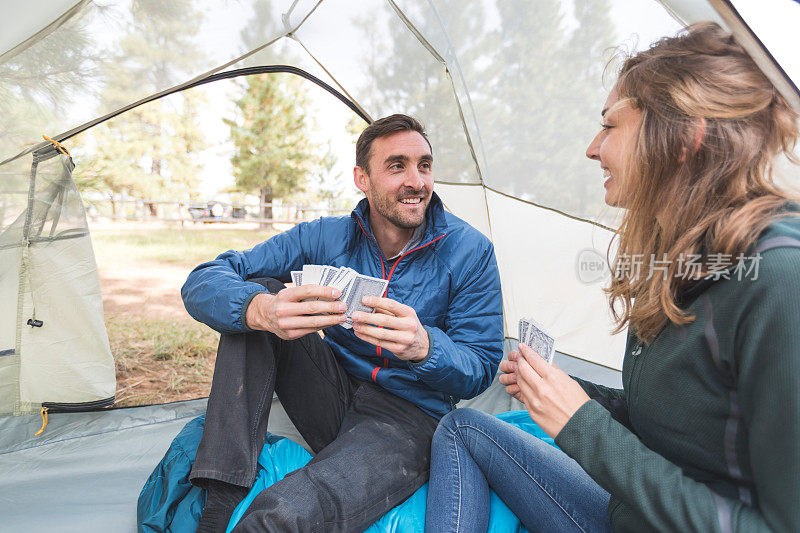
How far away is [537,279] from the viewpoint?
3246 mm

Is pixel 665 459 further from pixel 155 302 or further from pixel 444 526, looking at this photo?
pixel 155 302

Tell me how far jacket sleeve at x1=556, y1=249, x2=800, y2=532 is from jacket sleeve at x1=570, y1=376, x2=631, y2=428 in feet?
1.83

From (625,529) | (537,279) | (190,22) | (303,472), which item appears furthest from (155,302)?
(625,529)

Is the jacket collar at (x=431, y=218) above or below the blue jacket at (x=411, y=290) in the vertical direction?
above

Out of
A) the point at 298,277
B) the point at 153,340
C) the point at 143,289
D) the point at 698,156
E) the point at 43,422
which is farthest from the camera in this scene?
the point at 143,289

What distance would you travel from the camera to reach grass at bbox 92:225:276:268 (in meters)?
10.0

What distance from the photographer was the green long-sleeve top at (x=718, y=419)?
34.2 inches

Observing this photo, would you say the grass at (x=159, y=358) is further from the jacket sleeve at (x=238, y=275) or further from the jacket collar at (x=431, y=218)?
the jacket collar at (x=431, y=218)

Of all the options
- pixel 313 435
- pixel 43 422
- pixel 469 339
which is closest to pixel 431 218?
pixel 469 339

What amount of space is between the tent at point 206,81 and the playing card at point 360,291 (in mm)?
1344

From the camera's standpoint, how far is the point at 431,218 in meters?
2.46

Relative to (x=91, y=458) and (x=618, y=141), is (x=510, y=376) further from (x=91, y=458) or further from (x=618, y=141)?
(x=91, y=458)

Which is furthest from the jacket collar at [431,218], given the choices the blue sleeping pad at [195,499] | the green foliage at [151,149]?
the green foliage at [151,149]

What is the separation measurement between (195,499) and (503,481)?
3.87 ft
